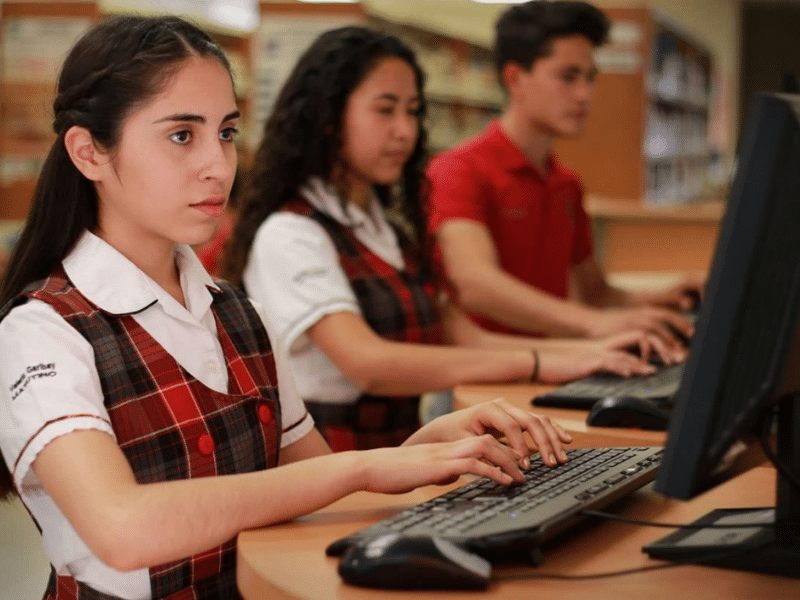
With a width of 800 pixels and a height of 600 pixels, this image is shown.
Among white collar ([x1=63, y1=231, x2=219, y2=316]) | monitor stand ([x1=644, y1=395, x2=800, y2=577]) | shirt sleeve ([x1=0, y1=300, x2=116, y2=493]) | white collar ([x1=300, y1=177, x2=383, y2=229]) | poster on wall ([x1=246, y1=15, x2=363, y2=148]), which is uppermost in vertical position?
poster on wall ([x1=246, y1=15, x2=363, y2=148])

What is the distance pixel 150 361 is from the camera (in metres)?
1.16

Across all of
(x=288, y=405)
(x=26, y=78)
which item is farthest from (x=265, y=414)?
(x=26, y=78)

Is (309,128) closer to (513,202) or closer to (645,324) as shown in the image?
(645,324)

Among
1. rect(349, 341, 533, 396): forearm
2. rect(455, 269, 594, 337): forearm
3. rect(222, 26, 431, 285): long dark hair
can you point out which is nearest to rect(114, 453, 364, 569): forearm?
rect(349, 341, 533, 396): forearm

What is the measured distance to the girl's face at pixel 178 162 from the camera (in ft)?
3.80

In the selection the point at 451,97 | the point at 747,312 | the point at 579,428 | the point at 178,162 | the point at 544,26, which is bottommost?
the point at 579,428

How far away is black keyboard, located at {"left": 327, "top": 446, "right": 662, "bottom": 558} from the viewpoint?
86 cm

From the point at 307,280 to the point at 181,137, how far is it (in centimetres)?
73

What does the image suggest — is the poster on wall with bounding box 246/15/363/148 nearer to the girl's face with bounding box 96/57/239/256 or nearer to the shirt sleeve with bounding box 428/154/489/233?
the shirt sleeve with bounding box 428/154/489/233

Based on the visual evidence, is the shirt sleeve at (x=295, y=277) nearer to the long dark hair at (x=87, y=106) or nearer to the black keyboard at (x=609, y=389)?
the black keyboard at (x=609, y=389)

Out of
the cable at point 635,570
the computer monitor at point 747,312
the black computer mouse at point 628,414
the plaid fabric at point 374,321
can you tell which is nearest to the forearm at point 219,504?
the cable at point 635,570

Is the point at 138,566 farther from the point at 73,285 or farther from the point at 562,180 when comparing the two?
the point at 562,180

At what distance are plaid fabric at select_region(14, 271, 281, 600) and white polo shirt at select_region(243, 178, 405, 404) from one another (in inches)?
23.8

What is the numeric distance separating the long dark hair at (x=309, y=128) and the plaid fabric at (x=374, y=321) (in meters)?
0.07
